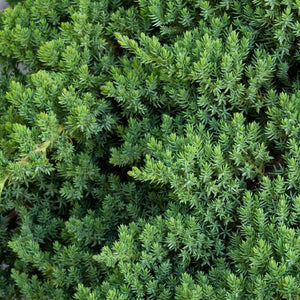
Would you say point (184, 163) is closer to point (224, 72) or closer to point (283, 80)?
point (224, 72)

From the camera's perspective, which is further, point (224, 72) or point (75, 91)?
point (75, 91)

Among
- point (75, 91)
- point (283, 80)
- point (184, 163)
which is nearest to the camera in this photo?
point (184, 163)

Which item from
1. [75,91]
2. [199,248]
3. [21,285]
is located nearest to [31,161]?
[75,91]

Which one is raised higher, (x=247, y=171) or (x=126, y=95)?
(x=126, y=95)

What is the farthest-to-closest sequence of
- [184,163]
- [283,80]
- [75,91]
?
[75,91]
[283,80]
[184,163]

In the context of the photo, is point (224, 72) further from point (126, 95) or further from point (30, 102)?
point (30, 102)

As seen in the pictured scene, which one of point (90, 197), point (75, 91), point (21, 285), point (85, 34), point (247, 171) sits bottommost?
point (21, 285)

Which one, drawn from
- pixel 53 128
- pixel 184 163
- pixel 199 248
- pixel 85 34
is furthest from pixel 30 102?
pixel 199 248
